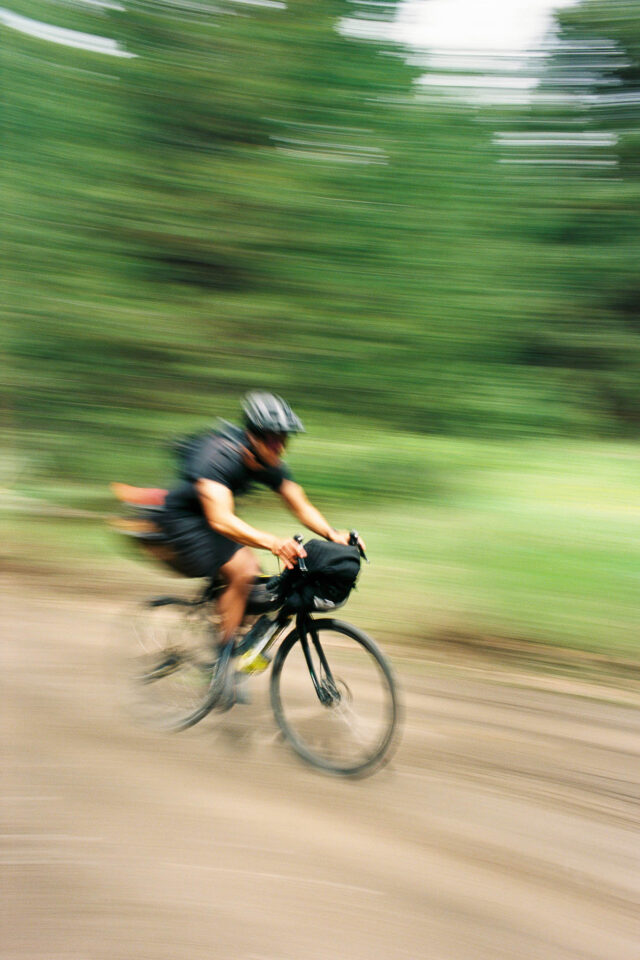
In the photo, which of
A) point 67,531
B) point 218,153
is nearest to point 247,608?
point 67,531

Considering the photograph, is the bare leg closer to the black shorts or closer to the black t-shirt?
the black shorts

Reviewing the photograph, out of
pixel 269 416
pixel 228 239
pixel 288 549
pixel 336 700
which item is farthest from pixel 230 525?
pixel 228 239

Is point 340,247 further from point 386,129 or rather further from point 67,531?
point 67,531

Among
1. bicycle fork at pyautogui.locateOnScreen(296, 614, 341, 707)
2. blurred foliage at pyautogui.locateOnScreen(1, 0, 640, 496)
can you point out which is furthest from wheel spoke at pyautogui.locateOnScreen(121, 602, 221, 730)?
blurred foliage at pyautogui.locateOnScreen(1, 0, 640, 496)

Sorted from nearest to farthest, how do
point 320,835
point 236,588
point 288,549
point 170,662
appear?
point 320,835 → point 288,549 → point 236,588 → point 170,662

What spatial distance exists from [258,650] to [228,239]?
24.0ft

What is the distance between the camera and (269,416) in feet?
13.2

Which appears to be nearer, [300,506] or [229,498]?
[229,498]

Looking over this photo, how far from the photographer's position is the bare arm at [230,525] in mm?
3795

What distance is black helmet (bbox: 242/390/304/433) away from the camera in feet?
13.2

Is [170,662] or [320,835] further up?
[320,835]

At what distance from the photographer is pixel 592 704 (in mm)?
4770

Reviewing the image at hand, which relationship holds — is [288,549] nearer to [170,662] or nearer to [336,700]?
[336,700]

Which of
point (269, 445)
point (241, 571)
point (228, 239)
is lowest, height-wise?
point (241, 571)
